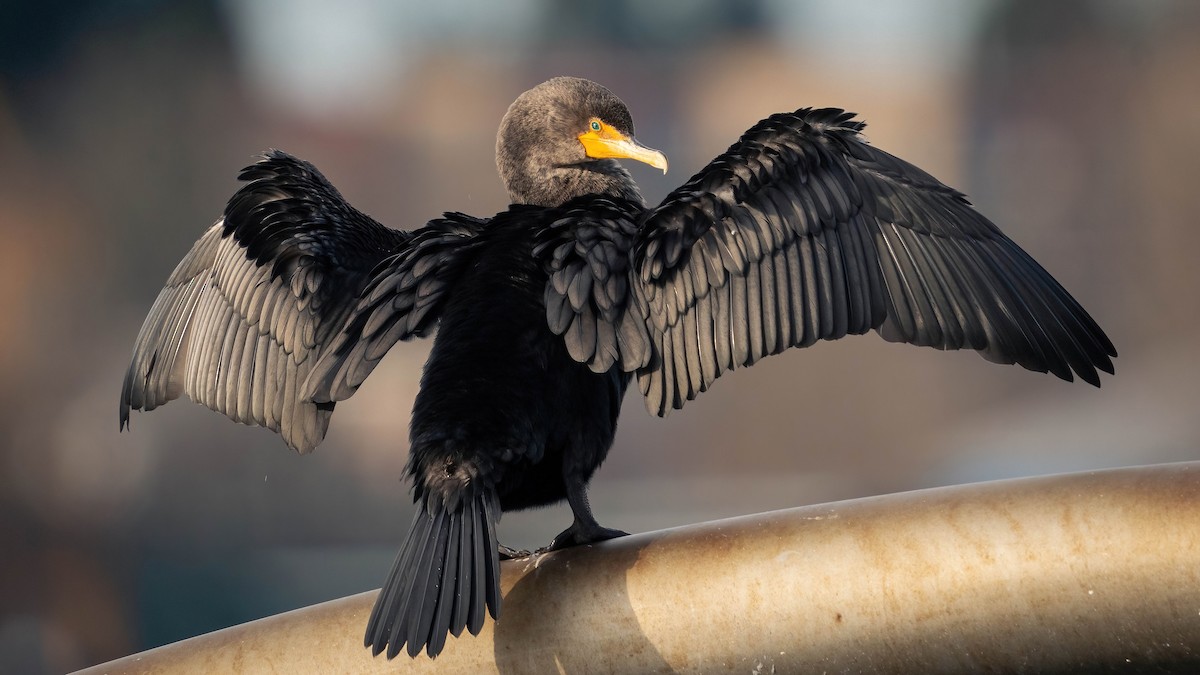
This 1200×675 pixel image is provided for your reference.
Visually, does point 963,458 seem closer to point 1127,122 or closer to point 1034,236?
point 1034,236

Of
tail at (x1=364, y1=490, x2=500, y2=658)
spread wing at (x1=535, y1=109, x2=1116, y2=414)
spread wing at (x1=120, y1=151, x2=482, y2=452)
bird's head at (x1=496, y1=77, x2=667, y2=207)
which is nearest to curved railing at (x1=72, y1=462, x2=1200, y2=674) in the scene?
tail at (x1=364, y1=490, x2=500, y2=658)

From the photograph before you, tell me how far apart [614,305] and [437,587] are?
20.2 inches

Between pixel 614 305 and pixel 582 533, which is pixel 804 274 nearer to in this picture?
pixel 614 305

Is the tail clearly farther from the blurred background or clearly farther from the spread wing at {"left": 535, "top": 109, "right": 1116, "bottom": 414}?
the blurred background

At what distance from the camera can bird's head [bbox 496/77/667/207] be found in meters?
2.49

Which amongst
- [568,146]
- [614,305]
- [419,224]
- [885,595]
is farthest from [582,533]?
[419,224]

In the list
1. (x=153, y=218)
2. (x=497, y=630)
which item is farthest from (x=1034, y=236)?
(x=497, y=630)

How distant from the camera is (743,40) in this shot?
413 inches

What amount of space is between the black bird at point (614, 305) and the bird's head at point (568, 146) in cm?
31

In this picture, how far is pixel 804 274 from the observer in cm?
196

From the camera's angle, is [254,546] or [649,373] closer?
[649,373]

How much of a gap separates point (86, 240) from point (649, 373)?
814 cm

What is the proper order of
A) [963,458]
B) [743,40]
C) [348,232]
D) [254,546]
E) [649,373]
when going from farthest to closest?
[743,40] < [963,458] < [254,546] < [348,232] < [649,373]

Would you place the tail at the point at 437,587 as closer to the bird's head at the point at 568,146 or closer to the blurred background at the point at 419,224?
the bird's head at the point at 568,146
